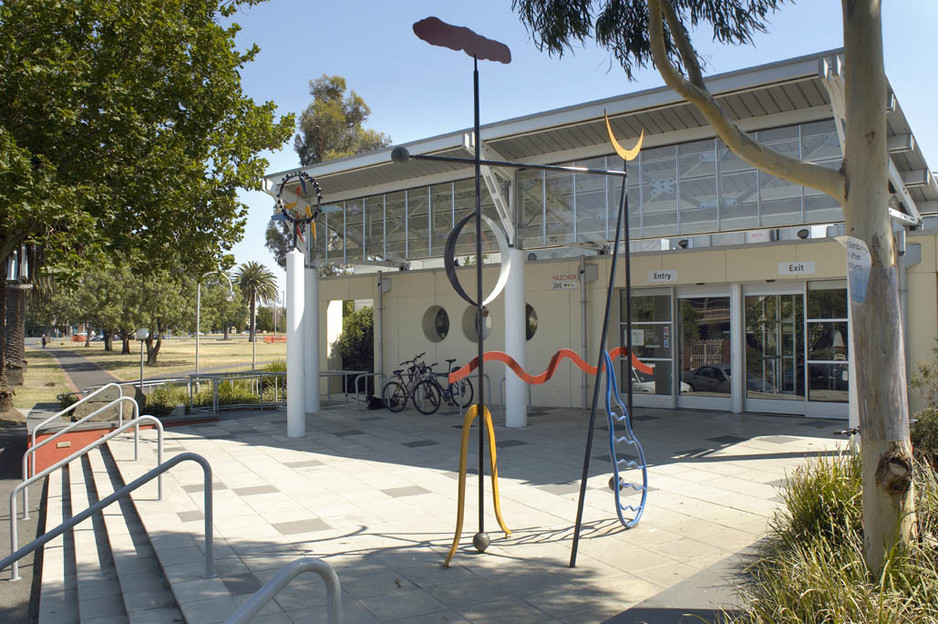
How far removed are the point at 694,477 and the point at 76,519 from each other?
6414 mm

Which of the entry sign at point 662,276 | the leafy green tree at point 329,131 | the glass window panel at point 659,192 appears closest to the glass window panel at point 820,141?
the glass window panel at point 659,192

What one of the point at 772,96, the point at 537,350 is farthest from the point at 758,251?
the point at 537,350

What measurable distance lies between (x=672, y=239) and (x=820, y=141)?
344cm

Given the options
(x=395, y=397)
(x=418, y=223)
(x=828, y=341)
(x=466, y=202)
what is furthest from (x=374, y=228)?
(x=828, y=341)

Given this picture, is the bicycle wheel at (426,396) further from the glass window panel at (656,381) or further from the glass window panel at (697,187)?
the glass window panel at (697,187)

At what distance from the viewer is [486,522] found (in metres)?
6.30

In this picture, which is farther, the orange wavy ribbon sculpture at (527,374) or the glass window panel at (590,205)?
the glass window panel at (590,205)

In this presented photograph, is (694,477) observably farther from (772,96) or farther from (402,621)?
(772,96)

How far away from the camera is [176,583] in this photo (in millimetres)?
4785

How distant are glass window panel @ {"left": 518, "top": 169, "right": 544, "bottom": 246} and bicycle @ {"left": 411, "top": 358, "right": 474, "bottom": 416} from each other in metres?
3.71

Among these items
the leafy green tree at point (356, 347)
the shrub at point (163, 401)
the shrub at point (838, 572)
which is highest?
the leafy green tree at point (356, 347)

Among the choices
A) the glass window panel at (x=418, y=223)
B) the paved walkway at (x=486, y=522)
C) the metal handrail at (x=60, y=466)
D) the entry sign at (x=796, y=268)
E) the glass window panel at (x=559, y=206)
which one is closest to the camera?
the paved walkway at (x=486, y=522)

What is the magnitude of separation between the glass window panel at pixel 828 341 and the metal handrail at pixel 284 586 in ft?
38.2

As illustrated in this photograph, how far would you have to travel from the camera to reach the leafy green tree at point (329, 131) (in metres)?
33.0
